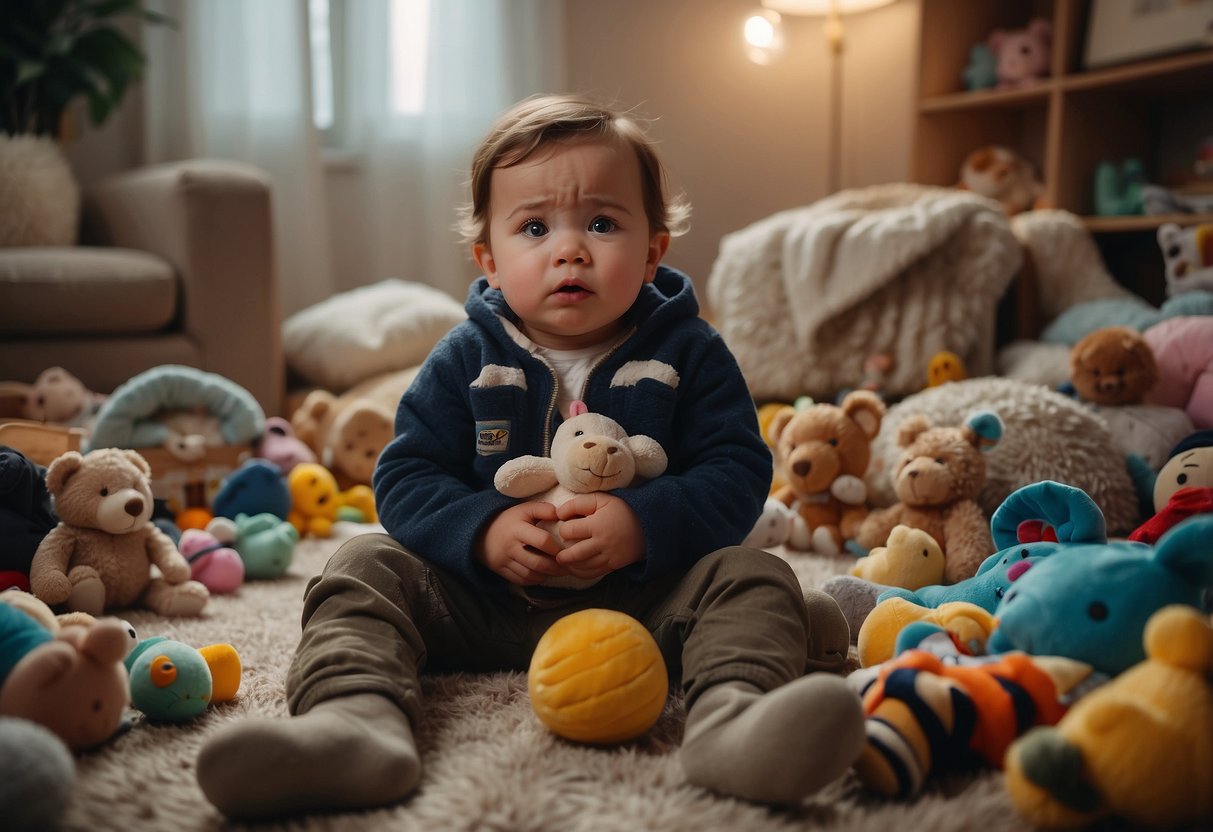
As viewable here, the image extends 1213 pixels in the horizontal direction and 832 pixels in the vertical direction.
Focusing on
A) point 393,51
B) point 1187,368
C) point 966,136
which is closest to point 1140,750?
point 1187,368

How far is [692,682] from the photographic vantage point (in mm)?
762

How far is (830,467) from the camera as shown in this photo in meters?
1.41

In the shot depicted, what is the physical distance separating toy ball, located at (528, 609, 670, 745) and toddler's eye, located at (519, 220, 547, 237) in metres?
0.38

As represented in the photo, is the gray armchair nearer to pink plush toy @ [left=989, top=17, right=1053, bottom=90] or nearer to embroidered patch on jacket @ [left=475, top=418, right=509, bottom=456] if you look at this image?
embroidered patch on jacket @ [left=475, top=418, right=509, bottom=456]

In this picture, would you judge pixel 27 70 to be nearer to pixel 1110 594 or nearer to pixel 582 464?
pixel 582 464

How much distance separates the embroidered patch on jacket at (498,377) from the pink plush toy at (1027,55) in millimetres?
1916

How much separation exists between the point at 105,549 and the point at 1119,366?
138 cm

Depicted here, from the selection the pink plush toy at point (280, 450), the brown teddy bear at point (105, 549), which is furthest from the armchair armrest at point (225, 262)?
the brown teddy bear at point (105, 549)

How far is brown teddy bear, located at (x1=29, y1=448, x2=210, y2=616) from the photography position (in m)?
1.09

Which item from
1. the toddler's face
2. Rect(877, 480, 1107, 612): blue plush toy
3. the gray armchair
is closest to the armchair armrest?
the gray armchair

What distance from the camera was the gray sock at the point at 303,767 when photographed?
0.61m

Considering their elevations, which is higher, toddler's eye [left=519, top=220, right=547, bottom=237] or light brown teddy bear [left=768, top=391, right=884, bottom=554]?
toddler's eye [left=519, top=220, right=547, bottom=237]

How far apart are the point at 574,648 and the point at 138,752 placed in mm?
334

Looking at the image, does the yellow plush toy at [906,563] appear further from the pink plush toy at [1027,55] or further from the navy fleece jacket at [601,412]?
the pink plush toy at [1027,55]
